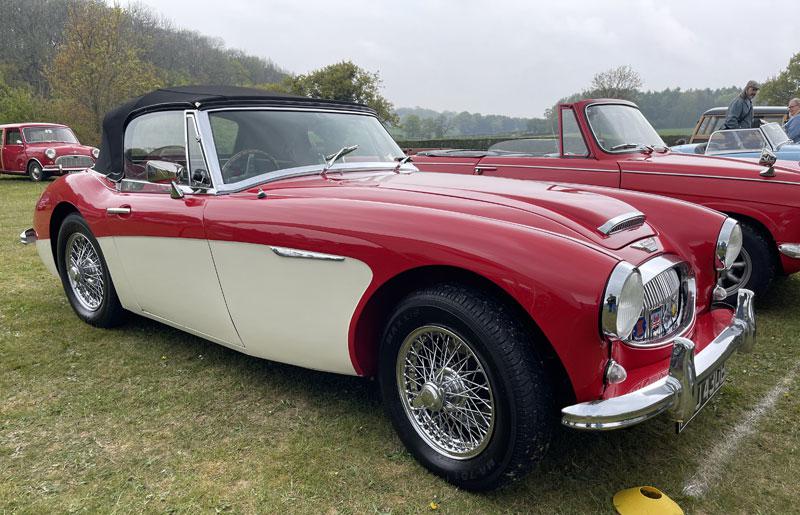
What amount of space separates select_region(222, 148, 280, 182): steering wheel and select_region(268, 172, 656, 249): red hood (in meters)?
0.24

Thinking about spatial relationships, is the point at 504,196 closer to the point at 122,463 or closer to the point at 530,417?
the point at 530,417

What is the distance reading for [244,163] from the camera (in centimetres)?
302

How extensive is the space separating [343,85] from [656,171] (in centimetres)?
3396

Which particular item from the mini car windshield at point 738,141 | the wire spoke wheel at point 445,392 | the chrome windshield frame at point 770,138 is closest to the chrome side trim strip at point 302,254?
the wire spoke wheel at point 445,392

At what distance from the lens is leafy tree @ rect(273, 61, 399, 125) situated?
120 ft

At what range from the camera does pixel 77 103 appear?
26062 mm

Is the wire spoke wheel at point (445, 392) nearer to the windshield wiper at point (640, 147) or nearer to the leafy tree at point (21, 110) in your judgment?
the windshield wiper at point (640, 147)

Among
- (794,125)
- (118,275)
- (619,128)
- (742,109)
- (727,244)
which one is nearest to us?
(727,244)

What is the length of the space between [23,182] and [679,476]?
62.7ft

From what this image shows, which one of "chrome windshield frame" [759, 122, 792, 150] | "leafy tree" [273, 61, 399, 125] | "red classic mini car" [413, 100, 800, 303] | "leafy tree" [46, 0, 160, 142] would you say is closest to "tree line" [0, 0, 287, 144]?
"leafy tree" [46, 0, 160, 142]

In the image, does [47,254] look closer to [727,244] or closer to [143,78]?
[727,244]

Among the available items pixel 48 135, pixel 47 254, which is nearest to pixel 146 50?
pixel 48 135

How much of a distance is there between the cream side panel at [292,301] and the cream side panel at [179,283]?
0.34 feet

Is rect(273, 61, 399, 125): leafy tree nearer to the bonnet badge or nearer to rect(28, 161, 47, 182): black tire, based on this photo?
rect(28, 161, 47, 182): black tire
